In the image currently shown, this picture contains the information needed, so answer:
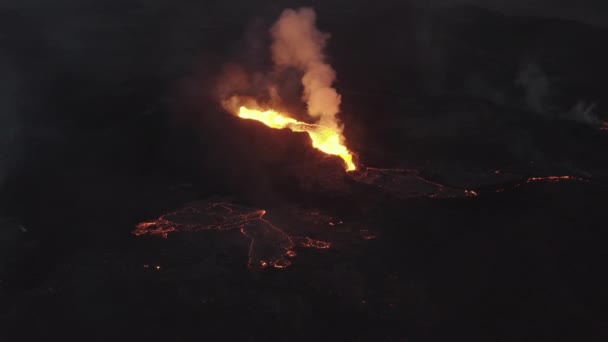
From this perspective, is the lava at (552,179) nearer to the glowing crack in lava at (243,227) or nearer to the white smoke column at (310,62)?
the white smoke column at (310,62)

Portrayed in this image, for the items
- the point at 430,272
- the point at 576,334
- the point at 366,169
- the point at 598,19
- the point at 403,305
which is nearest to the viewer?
the point at 576,334

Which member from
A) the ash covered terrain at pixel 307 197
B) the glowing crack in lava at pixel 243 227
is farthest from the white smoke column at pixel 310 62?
the glowing crack in lava at pixel 243 227

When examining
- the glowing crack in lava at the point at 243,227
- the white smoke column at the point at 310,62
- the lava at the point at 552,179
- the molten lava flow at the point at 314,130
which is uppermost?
the white smoke column at the point at 310,62

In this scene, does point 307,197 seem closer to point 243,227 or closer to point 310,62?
point 243,227

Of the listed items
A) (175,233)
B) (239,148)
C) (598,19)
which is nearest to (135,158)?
(239,148)

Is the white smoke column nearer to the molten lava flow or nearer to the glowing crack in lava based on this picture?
the molten lava flow

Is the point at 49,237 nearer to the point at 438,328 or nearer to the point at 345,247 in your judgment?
the point at 345,247
